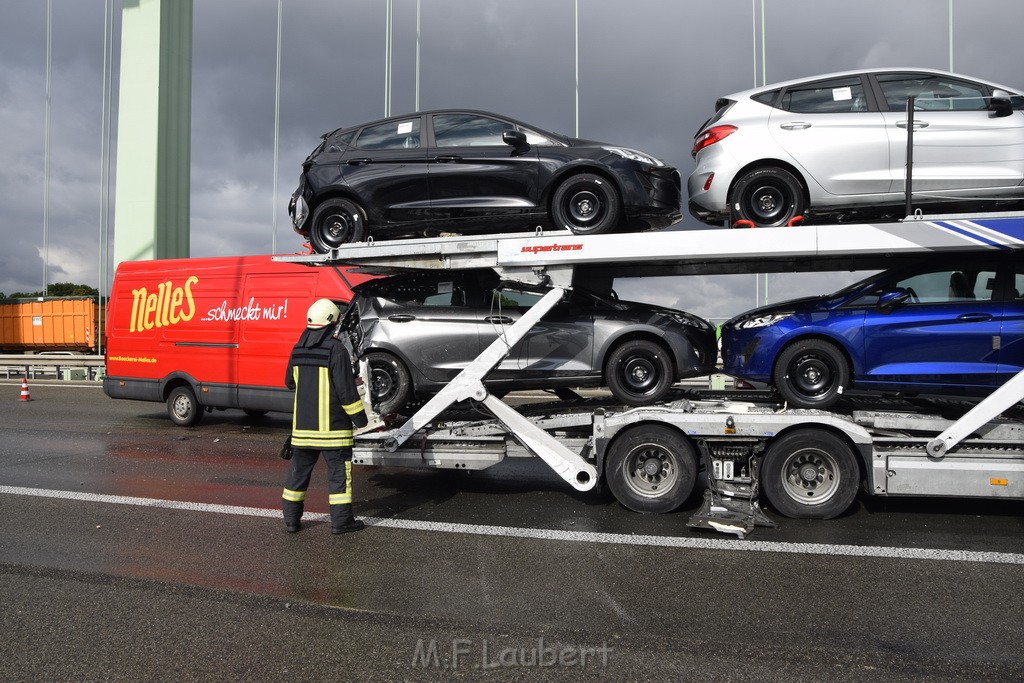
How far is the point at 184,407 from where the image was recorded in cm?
1138

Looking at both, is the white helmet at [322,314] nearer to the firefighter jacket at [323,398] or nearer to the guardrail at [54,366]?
the firefighter jacket at [323,398]

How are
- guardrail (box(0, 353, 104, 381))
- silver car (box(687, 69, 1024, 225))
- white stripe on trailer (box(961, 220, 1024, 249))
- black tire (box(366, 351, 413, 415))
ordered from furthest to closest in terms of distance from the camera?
guardrail (box(0, 353, 104, 381)) < black tire (box(366, 351, 413, 415)) < silver car (box(687, 69, 1024, 225)) < white stripe on trailer (box(961, 220, 1024, 249))

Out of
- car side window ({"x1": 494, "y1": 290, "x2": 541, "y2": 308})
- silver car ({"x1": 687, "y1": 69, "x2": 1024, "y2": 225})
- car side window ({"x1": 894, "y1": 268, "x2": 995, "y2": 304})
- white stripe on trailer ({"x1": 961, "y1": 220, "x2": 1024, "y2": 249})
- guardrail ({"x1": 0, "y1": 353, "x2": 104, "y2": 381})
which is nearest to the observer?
white stripe on trailer ({"x1": 961, "y1": 220, "x2": 1024, "y2": 249})

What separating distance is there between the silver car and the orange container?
76.2 feet

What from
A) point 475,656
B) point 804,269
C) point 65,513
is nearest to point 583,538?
point 475,656

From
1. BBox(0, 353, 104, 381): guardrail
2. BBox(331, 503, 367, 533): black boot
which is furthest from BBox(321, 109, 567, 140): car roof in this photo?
BBox(0, 353, 104, 381): guardrail

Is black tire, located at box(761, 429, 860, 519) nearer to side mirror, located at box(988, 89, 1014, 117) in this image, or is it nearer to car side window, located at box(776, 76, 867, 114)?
car side window, located at box(776, 76, 867, 114)

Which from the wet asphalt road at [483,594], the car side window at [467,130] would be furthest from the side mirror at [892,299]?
the car side window at [467,130]

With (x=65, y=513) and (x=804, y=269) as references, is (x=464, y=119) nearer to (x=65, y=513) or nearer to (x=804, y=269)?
(x=804, y=269)

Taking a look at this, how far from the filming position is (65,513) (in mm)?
6238

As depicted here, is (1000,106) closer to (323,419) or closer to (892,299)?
(892,299)

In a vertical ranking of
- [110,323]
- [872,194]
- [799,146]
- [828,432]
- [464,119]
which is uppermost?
[464,119]

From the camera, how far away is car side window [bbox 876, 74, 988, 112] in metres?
6.07

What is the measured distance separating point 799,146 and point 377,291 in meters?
4.01
